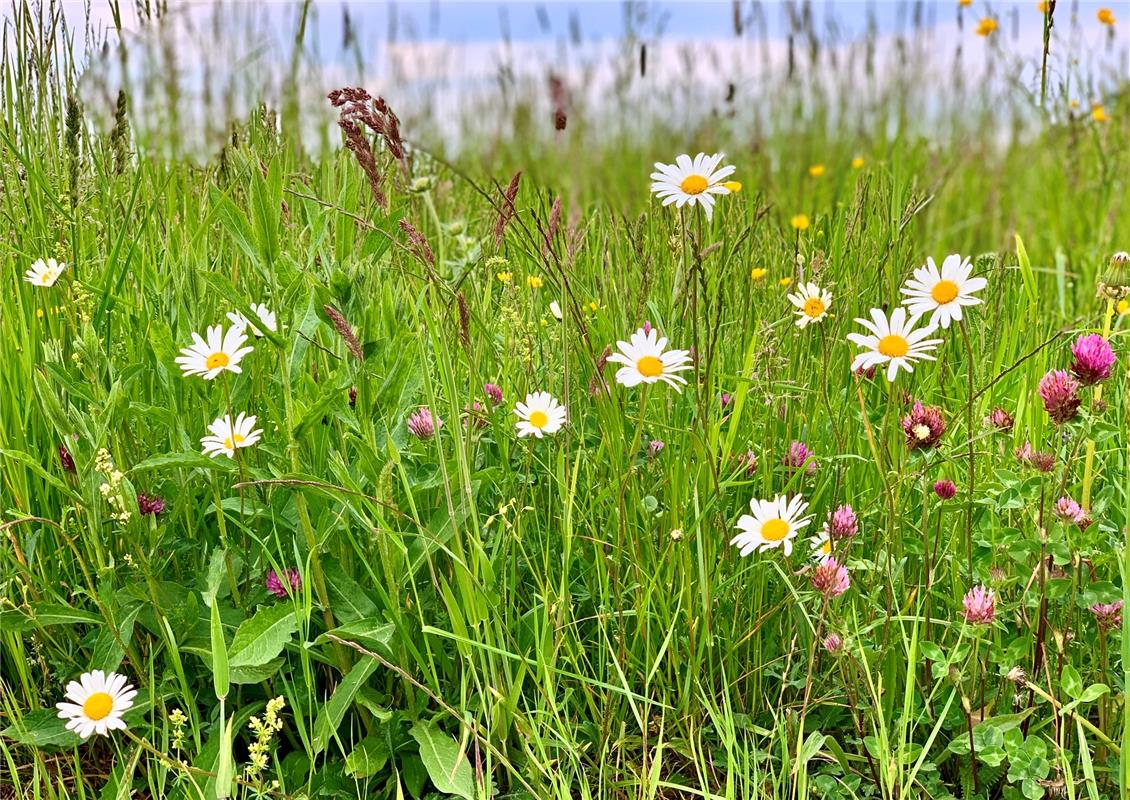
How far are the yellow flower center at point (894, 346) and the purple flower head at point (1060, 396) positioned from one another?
20cm

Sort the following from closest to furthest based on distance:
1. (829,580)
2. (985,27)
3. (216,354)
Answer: (829,580)
(216,354)
(985,27)

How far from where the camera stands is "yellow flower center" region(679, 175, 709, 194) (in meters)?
1.57

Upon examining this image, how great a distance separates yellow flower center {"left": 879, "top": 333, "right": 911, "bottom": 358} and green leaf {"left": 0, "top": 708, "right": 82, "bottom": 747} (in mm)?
1383

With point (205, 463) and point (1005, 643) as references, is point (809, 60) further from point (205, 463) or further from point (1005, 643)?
point (205, 463)

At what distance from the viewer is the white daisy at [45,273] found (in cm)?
187

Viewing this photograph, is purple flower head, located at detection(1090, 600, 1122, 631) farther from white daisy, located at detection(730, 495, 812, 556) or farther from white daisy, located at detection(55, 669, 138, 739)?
white daisy, located at detection(55, 669, 138, 739)

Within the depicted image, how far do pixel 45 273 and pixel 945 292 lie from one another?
1.56 metres

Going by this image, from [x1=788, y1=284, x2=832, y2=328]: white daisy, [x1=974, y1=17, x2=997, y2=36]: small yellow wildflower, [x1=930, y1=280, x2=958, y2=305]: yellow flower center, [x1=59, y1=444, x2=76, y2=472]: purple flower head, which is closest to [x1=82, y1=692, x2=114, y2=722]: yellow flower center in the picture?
[x1=59, y1=444, x2=76, y2=472]: purple flower head

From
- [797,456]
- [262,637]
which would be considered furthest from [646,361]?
[262,637]

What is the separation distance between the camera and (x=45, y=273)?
1914 millimetres

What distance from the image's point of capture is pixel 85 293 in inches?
68.3

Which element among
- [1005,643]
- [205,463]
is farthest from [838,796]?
[205,463]

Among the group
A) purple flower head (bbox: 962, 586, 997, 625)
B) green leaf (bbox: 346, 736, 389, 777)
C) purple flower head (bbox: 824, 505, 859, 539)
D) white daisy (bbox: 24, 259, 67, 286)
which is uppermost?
white daisy (bbox: 24, 259, 67, 286)

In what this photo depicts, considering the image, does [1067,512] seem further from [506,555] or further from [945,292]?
[506,555]
